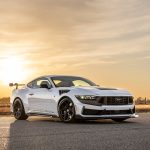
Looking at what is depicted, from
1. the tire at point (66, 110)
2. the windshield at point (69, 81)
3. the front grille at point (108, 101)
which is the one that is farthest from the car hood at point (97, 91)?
the windshield at point (69, 81)

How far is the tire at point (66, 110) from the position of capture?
1625 centimetres

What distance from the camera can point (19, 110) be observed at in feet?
61.9

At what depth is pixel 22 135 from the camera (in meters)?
11.8

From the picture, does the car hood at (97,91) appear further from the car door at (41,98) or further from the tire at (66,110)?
the car door at (41,98)

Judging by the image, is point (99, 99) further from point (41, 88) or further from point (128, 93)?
point (41, 88)

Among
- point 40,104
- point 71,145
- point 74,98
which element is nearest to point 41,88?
point 40,104

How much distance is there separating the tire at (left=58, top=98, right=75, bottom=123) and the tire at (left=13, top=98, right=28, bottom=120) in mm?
2450

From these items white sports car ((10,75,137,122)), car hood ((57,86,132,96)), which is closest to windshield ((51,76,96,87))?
white sports car ((10,75,137,122))

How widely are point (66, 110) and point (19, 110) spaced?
295 cm

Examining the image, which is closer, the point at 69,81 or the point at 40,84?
the point at 69,81

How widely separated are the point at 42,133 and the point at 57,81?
18.1 ft

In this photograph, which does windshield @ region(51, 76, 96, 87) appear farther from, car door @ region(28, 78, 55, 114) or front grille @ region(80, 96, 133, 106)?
front grille @ region(80, 96, 133, 106)

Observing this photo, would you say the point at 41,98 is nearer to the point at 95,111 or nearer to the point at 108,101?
the point at 95,111

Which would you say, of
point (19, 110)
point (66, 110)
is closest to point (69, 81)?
point (66, 110)
